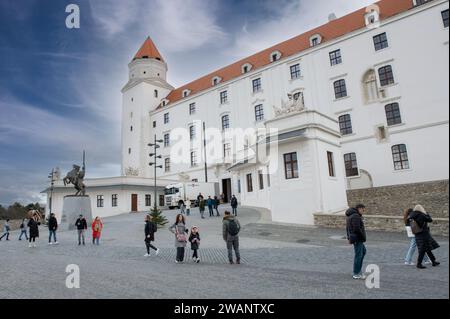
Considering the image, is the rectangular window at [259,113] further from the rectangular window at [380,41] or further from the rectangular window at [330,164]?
the rectangular window at [330,164]

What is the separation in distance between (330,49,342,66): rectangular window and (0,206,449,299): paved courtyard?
24759 mm

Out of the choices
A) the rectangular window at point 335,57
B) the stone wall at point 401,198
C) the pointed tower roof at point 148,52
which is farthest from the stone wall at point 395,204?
the pointed tower roof at point 148,52

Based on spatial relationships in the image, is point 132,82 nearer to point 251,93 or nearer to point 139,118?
point 139,118

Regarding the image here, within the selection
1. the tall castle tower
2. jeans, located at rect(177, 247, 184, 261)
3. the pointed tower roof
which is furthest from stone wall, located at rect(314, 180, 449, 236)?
the pointed tower roof

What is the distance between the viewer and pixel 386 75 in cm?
3153

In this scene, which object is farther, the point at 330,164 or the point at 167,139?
the point at 167,139

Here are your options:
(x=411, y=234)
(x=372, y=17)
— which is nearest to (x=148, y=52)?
(x=372, y=17)

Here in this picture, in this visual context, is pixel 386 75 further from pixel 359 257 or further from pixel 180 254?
pixel 180 254

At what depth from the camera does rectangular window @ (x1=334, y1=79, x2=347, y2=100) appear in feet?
111

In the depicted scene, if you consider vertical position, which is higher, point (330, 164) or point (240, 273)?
point (330, 164)

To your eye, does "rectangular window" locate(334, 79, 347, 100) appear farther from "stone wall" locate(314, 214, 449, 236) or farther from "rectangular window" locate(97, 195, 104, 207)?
"rectangular window" locate(97, 195, 104, 207)

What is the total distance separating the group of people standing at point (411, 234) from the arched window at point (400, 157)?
73.7 feet

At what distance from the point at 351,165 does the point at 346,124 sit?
444 cm

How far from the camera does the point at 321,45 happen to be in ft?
118
